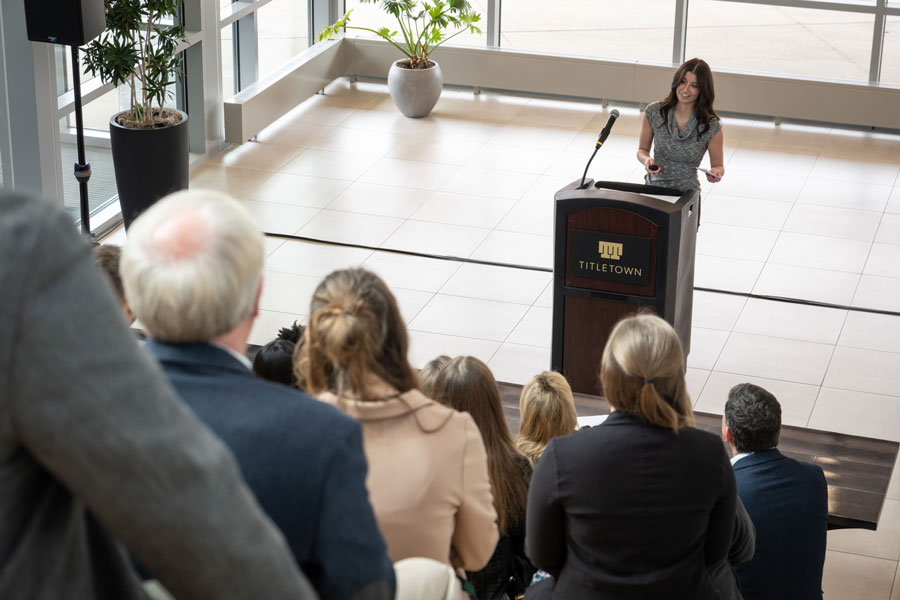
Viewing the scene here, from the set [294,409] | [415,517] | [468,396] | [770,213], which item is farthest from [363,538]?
[770,213]

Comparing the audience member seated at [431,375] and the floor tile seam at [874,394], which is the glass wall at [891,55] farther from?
the audience member seated at [431,375]

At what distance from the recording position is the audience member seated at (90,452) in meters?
0.71

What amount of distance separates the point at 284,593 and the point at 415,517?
1.16 metres

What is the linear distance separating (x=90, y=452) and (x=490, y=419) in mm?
2257

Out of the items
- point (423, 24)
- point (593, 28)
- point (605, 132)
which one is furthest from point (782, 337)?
point (423, 24)

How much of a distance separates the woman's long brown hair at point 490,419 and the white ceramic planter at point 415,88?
269 inches

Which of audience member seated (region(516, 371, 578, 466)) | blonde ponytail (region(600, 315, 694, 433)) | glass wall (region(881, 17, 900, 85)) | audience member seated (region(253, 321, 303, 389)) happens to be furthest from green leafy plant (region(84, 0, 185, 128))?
glass wall (region(881, 17, 900, 85))

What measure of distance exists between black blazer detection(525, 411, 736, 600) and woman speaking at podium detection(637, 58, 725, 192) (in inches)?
135

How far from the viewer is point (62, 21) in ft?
20.5

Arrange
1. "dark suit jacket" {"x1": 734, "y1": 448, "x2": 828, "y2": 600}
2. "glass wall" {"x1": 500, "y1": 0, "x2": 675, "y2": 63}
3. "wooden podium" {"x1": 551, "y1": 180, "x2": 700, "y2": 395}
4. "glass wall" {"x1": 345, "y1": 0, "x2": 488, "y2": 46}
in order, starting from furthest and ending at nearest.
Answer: "glass wall" {"x1": 345, "y1": 0, "x2": 488, "y2": 46} < "glass wall" {"x1": 500, "y1": 0, "x2": 675, "y2": 63} < "wooden podium" {"x1": 551, "y1": 180, "x2": 700, "y2": 395} < "dark suit jacket" {"x1": 734, "y1": 448, "x2": 828, "y2": 600}

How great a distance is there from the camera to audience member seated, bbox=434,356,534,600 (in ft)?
9.57

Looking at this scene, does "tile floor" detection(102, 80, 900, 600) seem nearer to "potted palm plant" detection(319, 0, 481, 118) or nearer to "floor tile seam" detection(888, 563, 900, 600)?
"floor tile seam" detection(888, 563, 900, 600)

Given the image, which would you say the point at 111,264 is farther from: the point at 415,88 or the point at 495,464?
the point at 415,88

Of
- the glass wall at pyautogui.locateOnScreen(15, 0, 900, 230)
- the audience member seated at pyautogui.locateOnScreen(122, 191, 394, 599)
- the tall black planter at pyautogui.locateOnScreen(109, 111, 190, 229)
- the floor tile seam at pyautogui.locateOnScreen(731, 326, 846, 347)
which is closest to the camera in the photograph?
the audience member seated at pyautogui.locateOnScreen(122, 191, 394, 599)
